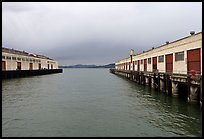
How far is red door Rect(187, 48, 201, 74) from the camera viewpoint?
23812 millimetres

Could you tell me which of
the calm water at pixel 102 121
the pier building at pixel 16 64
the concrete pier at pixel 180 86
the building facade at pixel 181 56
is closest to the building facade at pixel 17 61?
the pier building at pixel 16 64

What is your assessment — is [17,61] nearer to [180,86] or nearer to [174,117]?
[180,86]

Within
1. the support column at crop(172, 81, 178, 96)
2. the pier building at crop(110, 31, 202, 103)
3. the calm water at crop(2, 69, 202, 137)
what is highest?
the pier building at crop(110, 31, 202, 103)

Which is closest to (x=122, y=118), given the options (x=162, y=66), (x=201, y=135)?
(x=201, y=135)

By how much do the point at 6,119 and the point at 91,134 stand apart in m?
7.98

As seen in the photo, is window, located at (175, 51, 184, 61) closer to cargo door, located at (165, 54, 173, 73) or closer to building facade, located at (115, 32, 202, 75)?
building facade, located at (115, 32, 202, 75)

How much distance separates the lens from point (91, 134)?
13703mm

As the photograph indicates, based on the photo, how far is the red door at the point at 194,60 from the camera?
2381 cm

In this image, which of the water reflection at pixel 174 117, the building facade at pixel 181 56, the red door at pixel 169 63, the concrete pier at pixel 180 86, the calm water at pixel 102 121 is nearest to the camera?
the calm water at pixel 102 121

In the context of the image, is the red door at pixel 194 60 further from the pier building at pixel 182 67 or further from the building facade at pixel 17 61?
the building facade at pixel 17 61

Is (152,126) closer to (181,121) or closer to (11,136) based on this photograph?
(181,121)

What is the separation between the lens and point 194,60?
24.7 meters

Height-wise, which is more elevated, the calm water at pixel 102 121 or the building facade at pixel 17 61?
the building facade at pixel 17 61

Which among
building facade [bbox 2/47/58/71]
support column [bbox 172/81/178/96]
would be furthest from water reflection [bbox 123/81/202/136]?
building facade [bbox 2/47/58/71]
